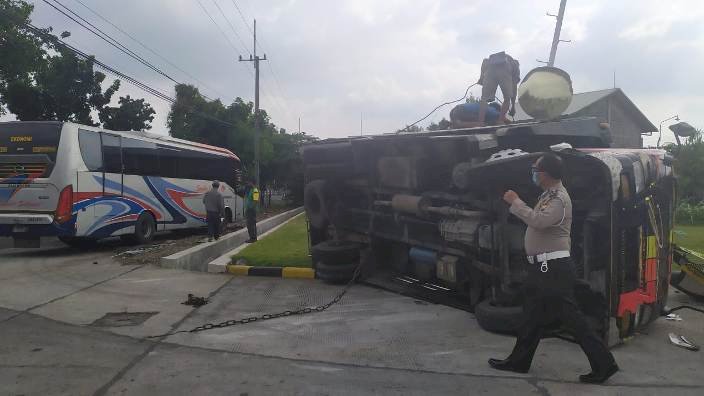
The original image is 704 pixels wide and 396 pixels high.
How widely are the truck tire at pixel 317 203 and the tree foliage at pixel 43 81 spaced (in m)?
17.1

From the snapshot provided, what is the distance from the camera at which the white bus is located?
11.5 meters

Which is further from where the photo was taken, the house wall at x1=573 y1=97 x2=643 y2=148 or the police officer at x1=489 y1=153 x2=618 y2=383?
the house wall at x1=573 y1=97 x2=643 y2=148

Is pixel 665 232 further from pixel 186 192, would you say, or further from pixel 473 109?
pixel 186 192

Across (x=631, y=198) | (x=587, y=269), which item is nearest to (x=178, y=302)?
(x=587, y=269)

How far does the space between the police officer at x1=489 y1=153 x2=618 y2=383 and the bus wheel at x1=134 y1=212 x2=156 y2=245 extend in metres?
11.9

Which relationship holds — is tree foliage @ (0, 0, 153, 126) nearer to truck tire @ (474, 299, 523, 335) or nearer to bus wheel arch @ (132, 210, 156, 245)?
bus wheel arch @ (132, 210, 156, 245)

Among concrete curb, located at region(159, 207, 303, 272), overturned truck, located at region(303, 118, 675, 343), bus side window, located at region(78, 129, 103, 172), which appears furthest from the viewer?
bus side window, located at region(78, 129, 103, 172)

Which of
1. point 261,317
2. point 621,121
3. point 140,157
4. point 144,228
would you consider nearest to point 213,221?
point 144,228

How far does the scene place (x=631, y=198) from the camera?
196 inches

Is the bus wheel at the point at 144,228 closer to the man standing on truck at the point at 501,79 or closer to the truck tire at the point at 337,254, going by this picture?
the truck tire at the point at 337,254

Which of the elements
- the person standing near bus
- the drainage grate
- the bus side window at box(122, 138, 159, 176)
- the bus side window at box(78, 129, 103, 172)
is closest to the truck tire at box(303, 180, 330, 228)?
the drainage grate

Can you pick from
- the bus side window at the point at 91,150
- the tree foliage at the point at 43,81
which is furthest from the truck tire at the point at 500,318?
the tree foliage at the point at 43,81

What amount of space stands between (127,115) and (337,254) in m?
22.5

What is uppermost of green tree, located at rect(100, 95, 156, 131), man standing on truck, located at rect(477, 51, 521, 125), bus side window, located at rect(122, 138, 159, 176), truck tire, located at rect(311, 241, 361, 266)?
green tree, located at rect(100, 95, 156, 131)
